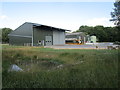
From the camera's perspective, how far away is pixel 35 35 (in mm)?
24969

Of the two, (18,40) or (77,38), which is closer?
(18,40)

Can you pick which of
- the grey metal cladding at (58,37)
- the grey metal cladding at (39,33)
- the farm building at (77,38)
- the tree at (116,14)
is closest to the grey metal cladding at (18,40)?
the grey metal cladding at (39,33)

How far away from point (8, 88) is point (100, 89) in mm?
A: 1742

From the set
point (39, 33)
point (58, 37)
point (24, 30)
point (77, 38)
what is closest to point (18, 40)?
point (24, 30)

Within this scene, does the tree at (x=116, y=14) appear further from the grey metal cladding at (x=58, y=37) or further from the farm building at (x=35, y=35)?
the grey metal cladding at (x=58, y=37)

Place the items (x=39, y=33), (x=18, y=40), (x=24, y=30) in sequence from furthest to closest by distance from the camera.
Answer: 1. (x=18, y=40)
2. (x=24, y=30)
3. (x=39, y=33)

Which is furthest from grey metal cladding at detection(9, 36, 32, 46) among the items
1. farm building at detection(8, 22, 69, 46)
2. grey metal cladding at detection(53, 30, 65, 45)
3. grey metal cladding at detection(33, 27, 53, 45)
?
grey metal cladding at detection(53, 30, 65, 45)

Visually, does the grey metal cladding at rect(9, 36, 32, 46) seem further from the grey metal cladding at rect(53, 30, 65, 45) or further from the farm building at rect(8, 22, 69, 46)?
the grey metal cladding at rect(53, 30, 65, 45)

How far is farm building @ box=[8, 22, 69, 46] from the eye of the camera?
24.8m

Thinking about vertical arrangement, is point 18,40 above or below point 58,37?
below

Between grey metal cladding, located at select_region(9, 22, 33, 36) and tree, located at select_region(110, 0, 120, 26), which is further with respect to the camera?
grey metal cladding, located at select_region(9, 22, 33, 36)

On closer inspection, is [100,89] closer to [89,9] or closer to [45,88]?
[45,88]

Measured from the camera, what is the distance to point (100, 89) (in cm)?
232

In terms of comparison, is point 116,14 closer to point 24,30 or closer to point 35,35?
point 35,35
